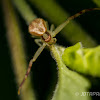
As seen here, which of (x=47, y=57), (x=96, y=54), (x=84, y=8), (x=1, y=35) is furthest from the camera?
(x=1, y=35)

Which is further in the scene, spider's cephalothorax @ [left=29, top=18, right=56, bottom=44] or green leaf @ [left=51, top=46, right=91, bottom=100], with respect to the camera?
spider's cephalothorax @ [left=29, top=18, right=56, bottom=44]

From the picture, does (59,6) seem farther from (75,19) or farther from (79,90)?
(79,90)

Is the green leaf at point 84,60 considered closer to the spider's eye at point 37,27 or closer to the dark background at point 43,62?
the dark background at point 43,62

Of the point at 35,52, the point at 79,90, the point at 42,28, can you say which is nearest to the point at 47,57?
the point at 35,52

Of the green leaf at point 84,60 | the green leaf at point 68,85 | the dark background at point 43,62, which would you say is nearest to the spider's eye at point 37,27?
the dark background at point 43,62

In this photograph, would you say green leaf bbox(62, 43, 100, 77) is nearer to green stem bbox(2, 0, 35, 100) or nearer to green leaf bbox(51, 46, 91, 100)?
green leaf bbox(51, 46, 91, 100)

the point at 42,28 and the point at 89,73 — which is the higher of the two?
the point at 42,28

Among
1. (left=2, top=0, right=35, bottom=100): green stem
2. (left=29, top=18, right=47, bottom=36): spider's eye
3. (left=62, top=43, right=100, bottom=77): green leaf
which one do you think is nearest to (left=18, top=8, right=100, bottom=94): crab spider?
(left=29, top=18, right=47, bottom=36): spider's eye
